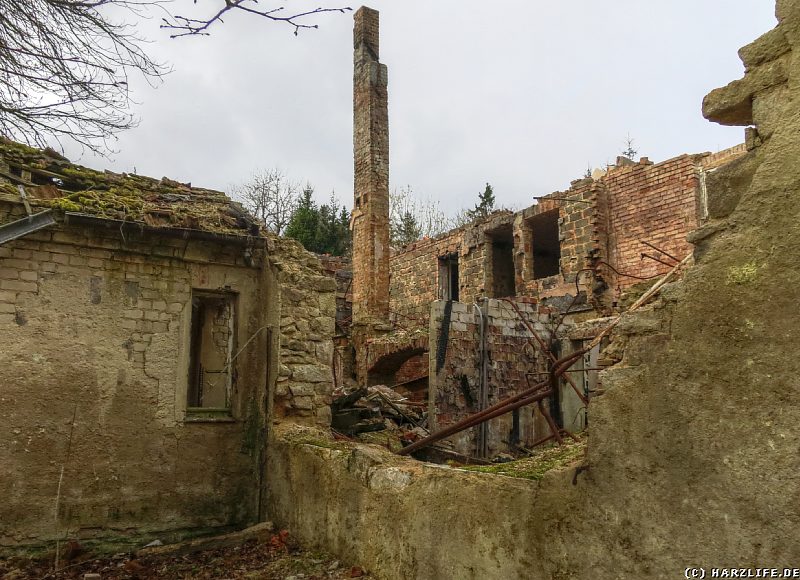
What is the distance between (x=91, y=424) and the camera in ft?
22.2

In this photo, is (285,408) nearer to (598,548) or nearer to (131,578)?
(131,578)

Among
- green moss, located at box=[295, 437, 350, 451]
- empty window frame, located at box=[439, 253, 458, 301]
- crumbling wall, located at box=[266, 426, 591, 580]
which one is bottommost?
crumbling wall, located at box=[266, 426, 591, 580]

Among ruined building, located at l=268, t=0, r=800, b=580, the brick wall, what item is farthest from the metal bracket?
the brick wall

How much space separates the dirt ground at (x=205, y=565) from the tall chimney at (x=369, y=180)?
374 inches

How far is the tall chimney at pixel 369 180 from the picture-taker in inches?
638

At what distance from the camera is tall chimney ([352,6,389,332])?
638 inches

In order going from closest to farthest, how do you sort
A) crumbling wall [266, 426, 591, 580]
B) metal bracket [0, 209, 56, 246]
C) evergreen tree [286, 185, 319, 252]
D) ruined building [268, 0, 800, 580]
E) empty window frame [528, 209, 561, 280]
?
ruined building [268, 0, 800, 580] < crumbling wall [266, 426, 591, 580] < metal bracket [0, 209, 56, 246] < empty window frame [528, 209, 561, 280] < evergreen tree [286, 185, 319, 252]

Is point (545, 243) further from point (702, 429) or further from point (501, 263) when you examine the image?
point (702, 429)

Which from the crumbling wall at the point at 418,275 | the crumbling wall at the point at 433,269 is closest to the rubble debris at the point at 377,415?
the crumbling wall at the point at 433,269

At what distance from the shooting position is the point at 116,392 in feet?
22.8

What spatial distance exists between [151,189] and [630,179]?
32.7ft

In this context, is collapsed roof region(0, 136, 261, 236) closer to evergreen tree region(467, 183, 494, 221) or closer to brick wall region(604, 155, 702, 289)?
brick wall region(604, 155, 702, 289)

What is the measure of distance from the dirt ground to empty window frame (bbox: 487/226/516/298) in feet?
37.7

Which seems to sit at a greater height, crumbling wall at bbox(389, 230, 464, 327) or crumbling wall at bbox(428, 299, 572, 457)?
crumbling wall at bbox(389, 230, 464, 327)
